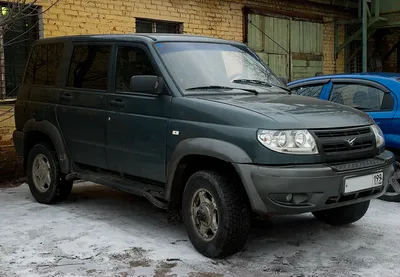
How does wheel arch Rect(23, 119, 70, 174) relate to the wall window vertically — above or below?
below

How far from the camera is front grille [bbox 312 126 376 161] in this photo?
3973 millimetres

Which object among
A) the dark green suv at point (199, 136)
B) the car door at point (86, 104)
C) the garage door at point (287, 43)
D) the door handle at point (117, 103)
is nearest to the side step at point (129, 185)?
the dark green suv at point (199, 136)

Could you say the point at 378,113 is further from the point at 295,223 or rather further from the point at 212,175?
the point at 212,175

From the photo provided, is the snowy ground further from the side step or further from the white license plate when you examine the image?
the white license plate

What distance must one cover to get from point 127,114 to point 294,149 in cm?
178

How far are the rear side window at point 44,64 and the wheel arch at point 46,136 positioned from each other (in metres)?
0.49

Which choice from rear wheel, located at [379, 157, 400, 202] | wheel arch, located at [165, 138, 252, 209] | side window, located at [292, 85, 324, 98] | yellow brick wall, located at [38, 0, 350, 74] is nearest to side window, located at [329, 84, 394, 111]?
side window, located at [292, 85, 324, 98]

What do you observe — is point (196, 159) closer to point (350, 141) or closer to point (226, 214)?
point (226, 214)

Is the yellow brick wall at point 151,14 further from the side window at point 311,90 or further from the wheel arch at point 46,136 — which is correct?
the side window at point 311,90

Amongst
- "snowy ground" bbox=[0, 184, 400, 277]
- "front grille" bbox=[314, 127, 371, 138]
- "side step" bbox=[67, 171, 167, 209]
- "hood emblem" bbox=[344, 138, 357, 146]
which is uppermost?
"front grille" bbox=[314, 127, 371, 138]

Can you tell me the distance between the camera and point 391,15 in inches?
525

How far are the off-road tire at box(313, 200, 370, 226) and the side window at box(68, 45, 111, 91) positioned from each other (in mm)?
2600

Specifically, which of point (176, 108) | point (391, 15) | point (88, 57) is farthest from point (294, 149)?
point (391, 15)

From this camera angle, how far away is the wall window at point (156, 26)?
9906 millimetres
